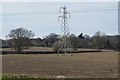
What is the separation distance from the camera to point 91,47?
15988cm

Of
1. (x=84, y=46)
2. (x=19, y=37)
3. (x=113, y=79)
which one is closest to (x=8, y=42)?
(x=19, y=37)

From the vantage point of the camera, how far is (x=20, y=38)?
12388 centimetres

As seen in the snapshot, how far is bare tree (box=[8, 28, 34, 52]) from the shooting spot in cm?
12209

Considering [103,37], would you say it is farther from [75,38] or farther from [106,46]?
[75,38]

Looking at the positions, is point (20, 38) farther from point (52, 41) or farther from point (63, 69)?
point (63, 69)

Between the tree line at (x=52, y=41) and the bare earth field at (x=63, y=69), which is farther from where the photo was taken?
the tree line at (x=52, y=41)

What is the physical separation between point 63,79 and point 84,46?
141204 mm

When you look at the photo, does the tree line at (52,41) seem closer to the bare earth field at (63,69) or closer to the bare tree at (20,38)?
the bare tree at (20,38)

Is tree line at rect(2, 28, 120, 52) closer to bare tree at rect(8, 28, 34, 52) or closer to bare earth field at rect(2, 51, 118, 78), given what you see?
bare tree at rect(8, 28, 34, 52)

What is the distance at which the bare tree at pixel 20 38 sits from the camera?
12209cm

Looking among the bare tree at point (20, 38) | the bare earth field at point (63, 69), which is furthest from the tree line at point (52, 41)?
the bare earth field at point (63, 69)

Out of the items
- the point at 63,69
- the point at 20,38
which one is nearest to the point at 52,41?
the point at 20,38

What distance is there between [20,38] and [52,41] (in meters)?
32.7

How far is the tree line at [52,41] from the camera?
12344cm
